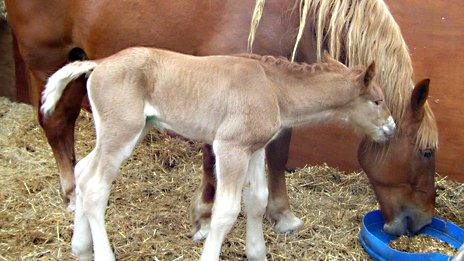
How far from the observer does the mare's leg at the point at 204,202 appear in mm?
3260

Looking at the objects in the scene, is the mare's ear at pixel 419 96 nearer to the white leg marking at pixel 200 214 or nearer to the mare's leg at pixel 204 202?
the mare's leg at pixel 204 202

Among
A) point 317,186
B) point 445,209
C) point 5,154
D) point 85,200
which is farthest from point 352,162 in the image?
point 5,154

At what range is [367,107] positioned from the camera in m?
2.73

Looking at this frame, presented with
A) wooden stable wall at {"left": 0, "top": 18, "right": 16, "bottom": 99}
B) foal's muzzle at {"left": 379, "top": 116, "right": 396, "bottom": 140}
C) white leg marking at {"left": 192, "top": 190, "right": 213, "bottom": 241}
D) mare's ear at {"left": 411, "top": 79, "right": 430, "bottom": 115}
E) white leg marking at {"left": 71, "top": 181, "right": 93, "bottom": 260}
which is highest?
mare's ear at {"left": 411, "top": 79, "right": 430, "bottom": 115}

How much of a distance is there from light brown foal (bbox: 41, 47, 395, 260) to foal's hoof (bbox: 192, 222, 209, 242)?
62cm

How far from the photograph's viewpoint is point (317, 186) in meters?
4.24

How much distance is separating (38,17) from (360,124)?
2.13 m

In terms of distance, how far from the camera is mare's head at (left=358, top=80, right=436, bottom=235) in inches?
120

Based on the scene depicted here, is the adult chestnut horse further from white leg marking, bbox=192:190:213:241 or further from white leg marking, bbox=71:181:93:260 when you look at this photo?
white leg marking, bbox=71:181:93:260

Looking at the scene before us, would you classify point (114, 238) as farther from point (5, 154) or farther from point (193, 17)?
point (5, 154)

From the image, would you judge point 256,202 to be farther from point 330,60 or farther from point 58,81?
point 58,81

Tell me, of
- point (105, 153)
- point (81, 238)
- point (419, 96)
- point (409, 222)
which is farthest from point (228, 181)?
point (409, 222)

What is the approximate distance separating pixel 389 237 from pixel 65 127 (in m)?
2.19

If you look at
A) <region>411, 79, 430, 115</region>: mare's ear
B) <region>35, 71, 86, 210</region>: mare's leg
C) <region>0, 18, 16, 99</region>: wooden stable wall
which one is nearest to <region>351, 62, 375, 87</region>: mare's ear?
<region>411, 79, 430, 115</region>: mare's ear
